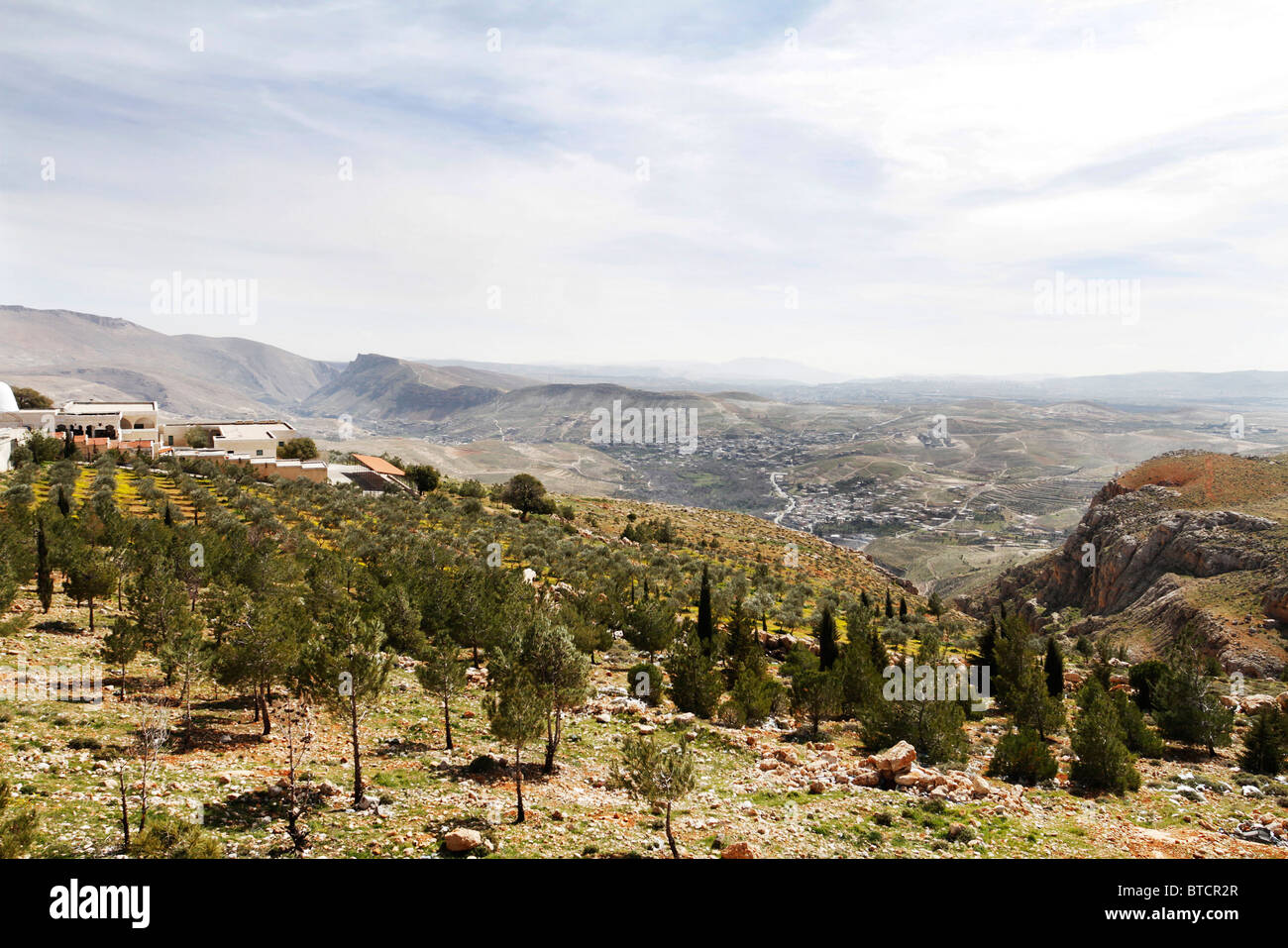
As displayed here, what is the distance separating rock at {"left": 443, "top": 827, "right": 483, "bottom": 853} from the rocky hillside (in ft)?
169

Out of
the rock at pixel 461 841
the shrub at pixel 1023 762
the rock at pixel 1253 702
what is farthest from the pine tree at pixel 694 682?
the rock at pixel 1253 702

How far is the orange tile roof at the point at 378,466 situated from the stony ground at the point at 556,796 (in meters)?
62.1

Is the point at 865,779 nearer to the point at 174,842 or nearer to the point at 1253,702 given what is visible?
the point at 174,842

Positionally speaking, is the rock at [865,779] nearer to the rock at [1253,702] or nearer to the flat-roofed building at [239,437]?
the rock at [1253,702]

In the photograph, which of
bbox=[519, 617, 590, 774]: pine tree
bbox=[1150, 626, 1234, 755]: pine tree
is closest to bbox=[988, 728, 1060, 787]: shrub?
bbox=[1150, 626, 1234, 755]: pine tree

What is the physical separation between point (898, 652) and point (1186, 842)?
24570 millimetres

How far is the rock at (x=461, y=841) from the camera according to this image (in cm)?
1370

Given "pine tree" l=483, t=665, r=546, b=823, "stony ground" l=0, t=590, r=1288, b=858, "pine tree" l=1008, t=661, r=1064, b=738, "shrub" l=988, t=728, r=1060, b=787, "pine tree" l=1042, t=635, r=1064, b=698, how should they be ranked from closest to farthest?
"stony ground" l=0, t=590, r=1288, b=858 < "pine tree" l=483, t=665, r=546, b=823 < "shrub" l=988, t=728, r=1060, b=787 < "pine tree" l=1008, t=661, r=1064, b=738 < "pine tree" l=1042, t=635, r=1064, b=698

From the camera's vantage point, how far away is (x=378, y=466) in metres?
92.1

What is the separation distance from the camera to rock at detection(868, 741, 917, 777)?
21.3 m

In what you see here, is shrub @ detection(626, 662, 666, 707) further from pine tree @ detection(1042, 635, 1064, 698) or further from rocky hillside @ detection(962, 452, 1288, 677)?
rocky hillside @ detection(962, 452, 1288, 677)

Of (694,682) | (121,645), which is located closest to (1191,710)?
(694,682)

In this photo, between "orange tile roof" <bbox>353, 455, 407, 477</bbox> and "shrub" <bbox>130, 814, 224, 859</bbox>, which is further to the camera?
"orange tile roof" <bbox>353, 455, 407, 477</bbox>
